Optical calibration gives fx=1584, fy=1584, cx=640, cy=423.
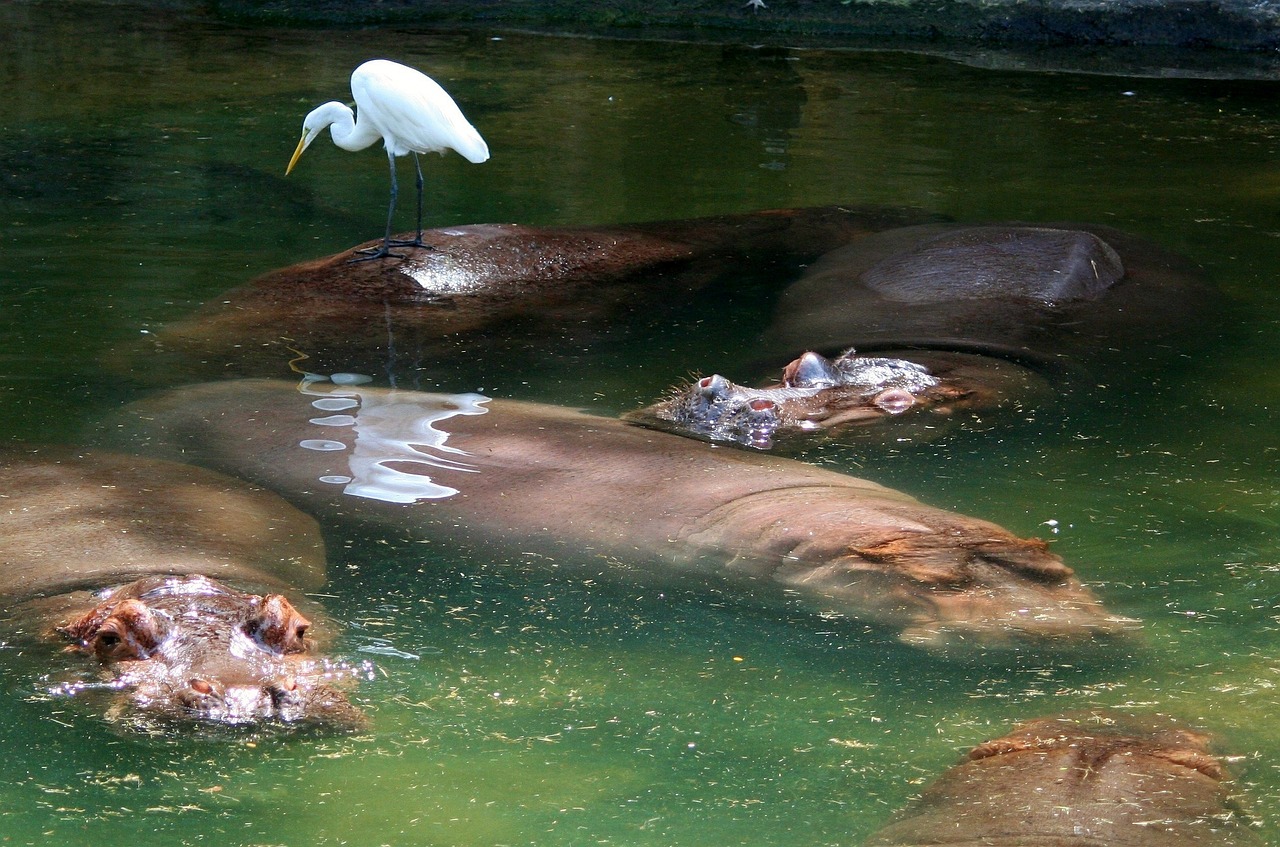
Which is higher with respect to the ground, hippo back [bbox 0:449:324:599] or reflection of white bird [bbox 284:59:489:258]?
reflection of white bird [bbox 284:59:489:258]

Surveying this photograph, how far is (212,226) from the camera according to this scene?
30.9 ft

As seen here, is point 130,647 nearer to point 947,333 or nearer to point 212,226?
point 947,333

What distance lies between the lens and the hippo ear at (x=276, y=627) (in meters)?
4.17

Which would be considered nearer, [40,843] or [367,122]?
[40,843]

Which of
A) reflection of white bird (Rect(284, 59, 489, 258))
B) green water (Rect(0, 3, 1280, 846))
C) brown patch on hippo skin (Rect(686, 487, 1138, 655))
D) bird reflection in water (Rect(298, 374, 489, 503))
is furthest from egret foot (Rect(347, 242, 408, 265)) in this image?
brown patch on hippo skin (Rect(686, 487, 1138, 655))

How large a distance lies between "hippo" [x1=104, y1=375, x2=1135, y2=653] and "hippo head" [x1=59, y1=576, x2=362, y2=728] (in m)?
1.07

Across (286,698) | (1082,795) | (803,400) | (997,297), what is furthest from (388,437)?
(1082,795)

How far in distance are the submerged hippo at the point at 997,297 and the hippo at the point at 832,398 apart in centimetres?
49

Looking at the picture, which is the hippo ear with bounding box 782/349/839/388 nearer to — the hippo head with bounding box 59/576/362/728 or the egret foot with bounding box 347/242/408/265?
the egret foot with bounding box 347/242/408/265

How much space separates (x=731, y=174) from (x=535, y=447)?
546 cm

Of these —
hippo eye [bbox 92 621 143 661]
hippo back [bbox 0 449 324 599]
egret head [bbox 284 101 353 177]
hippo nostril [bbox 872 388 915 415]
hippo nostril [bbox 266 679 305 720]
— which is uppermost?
egret head [bbox 284 101 353 177]

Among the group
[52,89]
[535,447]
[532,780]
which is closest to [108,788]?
[532,780]

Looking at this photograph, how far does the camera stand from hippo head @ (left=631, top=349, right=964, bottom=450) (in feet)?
20.5

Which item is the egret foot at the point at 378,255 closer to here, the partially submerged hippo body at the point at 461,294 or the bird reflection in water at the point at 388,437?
the partially submerged hippo body at the point at 461,294
